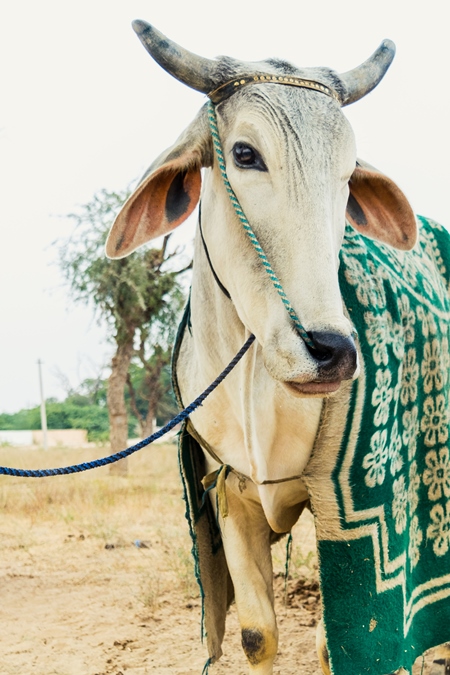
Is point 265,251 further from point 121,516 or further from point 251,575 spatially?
point 121,516

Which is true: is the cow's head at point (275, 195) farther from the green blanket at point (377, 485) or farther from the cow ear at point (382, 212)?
the green blanket at point (377, 485)

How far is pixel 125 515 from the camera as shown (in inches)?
334

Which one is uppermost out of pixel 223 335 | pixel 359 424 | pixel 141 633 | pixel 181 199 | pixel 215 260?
pixel 181 199

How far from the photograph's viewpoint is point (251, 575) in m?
3.10

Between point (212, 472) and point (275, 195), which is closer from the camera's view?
point (275, 195)

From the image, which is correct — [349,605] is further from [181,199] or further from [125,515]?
[125,515]

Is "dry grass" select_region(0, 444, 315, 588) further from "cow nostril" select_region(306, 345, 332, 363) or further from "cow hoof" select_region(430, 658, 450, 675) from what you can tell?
"cow nostril" select_region(306, 345, 332, 363)

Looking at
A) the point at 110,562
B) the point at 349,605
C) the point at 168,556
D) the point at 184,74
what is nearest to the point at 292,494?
the point at 349,605

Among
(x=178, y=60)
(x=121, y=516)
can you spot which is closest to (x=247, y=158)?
(x=178, y=60)

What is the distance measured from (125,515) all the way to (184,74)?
6689 millimetres

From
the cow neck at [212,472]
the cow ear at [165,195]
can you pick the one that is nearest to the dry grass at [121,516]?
the cow neck at [212,472]

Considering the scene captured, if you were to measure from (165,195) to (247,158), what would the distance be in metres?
0.37

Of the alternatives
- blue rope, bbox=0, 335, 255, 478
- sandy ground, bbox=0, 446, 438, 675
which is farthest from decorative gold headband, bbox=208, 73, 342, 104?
sandy ground, bbox=0, 446, 438, 675

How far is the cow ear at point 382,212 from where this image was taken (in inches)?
109
